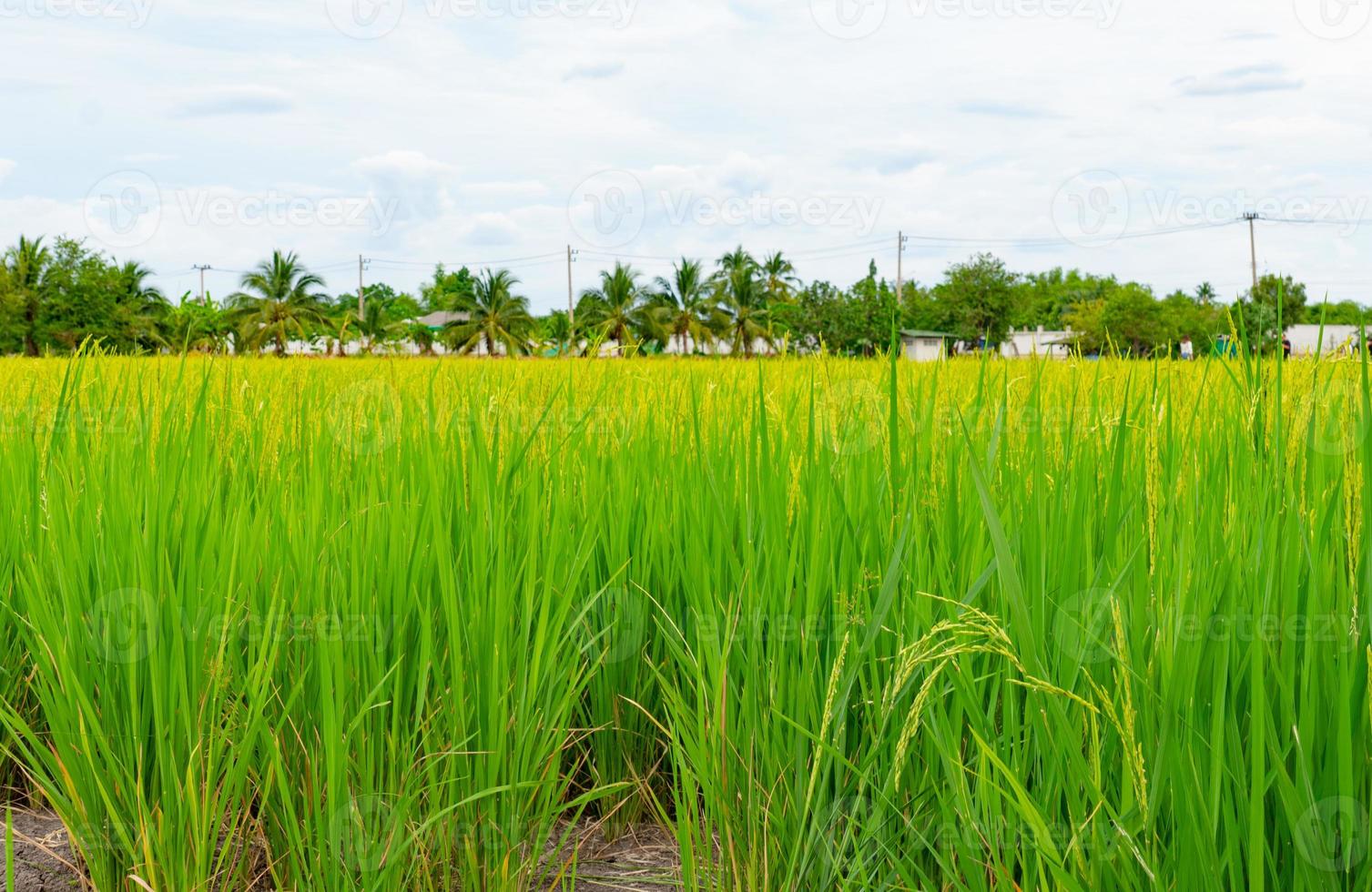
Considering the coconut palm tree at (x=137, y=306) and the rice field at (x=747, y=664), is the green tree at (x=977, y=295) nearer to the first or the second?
the coconut palm tree at (x=137, y=306)

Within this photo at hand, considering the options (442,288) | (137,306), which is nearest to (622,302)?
(137,306)

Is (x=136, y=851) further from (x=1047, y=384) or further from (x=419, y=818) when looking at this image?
(x=1047, y=384)

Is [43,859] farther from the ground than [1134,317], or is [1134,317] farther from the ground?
[1134,317]

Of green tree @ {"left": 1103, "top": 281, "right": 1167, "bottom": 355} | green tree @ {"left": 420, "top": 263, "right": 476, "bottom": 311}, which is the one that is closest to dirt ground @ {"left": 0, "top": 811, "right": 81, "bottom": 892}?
green tree @ {"left": 1103, "top": 281, "right": 1167, "bottom": 355}

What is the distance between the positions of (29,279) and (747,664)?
157 feet

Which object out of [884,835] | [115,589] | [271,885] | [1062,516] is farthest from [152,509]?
[1062,516]

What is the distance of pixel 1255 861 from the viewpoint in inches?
37.2

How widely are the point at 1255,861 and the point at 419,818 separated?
3.82 ft

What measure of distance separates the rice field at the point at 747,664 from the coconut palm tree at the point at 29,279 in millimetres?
43469

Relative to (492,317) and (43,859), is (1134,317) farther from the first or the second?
(43,859)

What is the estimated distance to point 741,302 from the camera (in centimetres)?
4675

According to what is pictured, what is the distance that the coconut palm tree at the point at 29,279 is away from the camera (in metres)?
37.8

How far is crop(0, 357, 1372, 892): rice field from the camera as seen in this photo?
3.52 ft

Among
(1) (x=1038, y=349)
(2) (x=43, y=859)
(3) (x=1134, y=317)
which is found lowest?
(2) (x=43, y=859)
